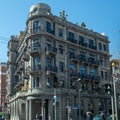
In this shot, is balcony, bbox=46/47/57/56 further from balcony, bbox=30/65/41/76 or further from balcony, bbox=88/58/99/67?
balcony, bbox=88/58/99/67

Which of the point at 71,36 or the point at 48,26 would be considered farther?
the point at 71,36

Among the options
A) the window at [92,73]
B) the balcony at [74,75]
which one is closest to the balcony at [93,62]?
the window at [92,73]

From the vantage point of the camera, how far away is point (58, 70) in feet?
174

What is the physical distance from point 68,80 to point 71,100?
13.7 ft

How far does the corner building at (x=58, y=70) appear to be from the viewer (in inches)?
1965

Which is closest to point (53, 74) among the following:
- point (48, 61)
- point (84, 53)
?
point (48, 61)

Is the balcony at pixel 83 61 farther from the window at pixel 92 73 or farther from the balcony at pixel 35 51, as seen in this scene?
the balcony at pixel 35 51

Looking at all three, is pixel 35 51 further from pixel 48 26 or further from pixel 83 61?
pixel 83 61

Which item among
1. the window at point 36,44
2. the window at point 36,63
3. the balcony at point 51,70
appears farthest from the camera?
the window at point 36,44

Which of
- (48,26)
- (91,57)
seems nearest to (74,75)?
(91,57)

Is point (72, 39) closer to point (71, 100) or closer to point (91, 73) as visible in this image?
point (91, 73)

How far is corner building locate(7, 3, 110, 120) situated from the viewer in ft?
164

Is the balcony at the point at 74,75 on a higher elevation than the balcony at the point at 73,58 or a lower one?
lower

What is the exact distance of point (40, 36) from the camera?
169 ft
